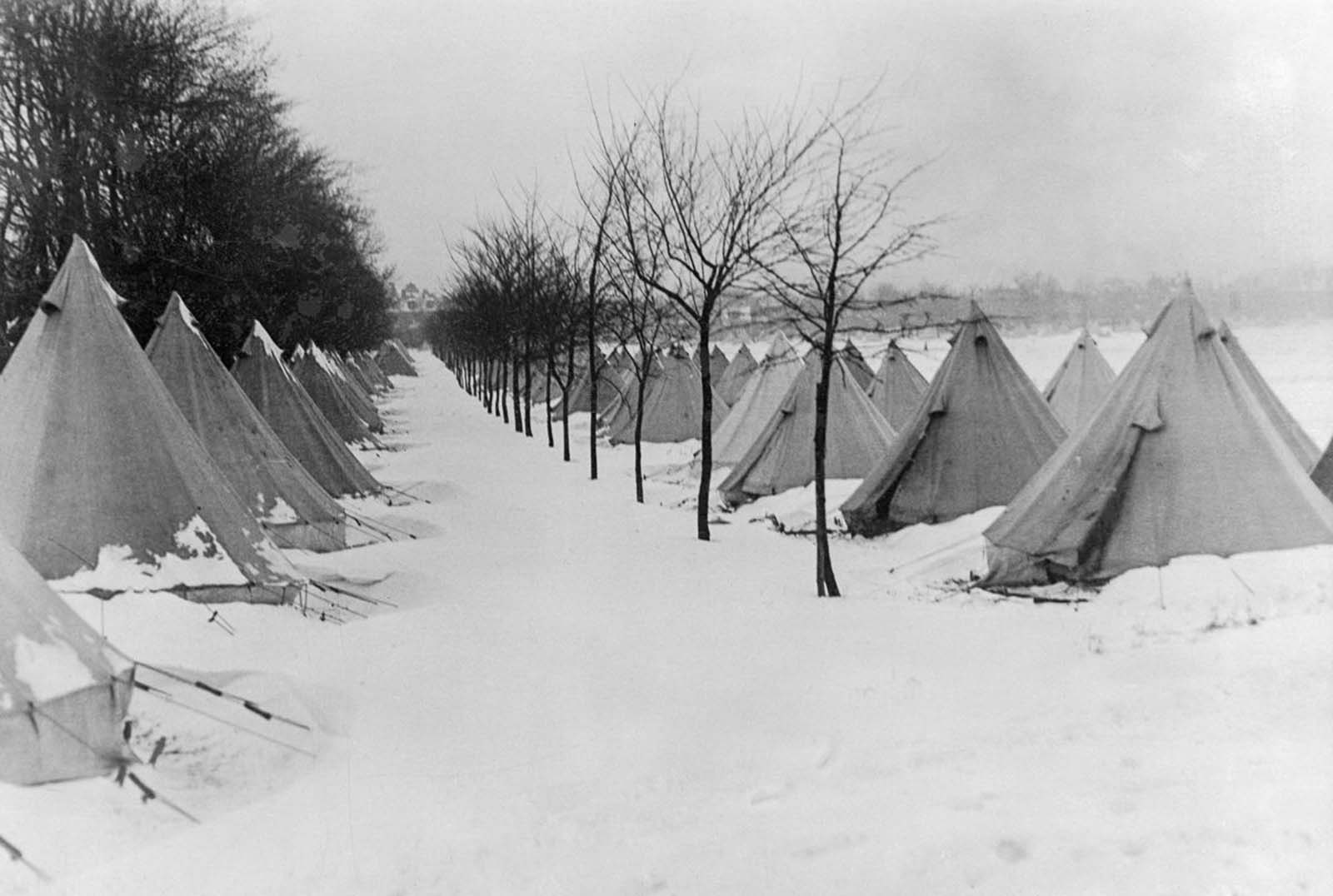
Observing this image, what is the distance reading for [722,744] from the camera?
5.56 m

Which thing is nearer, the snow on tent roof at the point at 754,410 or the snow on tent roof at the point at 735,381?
the snow on tent roof at the point at 754,410

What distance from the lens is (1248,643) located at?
6.27 m

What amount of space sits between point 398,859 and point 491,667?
2632mm

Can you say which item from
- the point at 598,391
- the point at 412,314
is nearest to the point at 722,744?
the point at 598,391

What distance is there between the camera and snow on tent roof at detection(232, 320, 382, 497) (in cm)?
1453

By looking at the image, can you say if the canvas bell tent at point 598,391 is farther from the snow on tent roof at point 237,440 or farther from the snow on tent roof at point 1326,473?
the snow on tent roof at point 1326,473

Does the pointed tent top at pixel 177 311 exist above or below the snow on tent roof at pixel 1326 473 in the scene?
above

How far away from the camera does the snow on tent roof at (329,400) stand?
2364cm

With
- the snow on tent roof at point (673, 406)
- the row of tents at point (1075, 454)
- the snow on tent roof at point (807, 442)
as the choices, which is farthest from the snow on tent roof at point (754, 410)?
the snow on tent roof at point (673, 406)

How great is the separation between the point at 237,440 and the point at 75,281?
3.40 m

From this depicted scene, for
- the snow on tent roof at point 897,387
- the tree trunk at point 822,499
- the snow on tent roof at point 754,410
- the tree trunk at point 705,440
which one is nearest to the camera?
the tree trunk at point 822,499

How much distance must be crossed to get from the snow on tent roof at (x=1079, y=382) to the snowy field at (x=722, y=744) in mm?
12631

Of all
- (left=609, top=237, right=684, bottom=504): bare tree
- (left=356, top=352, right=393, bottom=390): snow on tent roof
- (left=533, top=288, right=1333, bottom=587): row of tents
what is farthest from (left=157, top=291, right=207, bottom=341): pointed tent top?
(left=356, top=352, right=393, bottom=390): snow on tent roof

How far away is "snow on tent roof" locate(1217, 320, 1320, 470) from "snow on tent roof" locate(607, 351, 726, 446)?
49.7 ft
